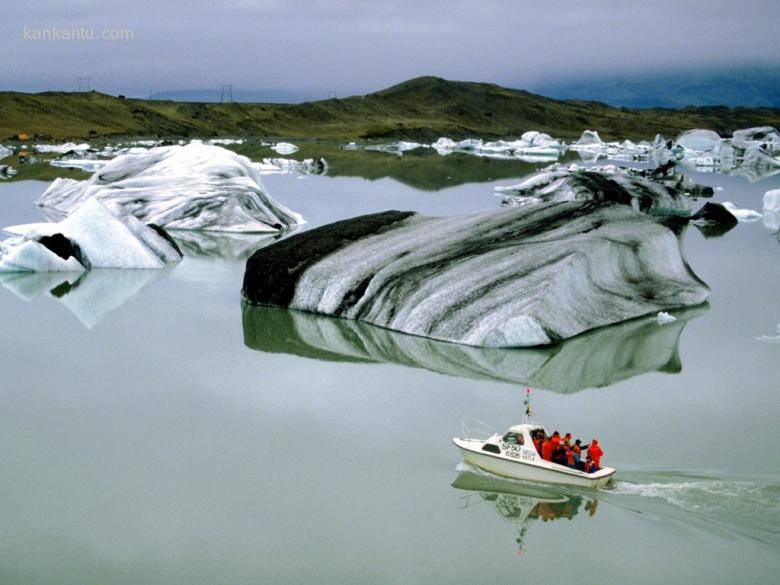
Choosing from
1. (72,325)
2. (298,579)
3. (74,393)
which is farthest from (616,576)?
(72,325)

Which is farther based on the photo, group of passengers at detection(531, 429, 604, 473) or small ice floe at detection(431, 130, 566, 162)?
small ice floe at detection(431, 130, 566, 162)

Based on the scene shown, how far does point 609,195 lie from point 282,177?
19793 mm

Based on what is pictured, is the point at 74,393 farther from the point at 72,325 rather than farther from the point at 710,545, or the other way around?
the point at 710,545

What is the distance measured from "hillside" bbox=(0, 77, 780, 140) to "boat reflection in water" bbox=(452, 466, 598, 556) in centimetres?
6351

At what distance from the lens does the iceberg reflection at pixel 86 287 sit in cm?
1691

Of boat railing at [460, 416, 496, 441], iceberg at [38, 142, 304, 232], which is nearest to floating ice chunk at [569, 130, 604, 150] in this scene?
iceberg at [38, 142, 304, 232]

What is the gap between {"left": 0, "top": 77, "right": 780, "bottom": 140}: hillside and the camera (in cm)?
7656

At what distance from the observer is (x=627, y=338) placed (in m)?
14.8

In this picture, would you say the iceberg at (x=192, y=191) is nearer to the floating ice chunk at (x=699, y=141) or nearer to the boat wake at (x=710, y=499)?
the boat wake at (x=710, y=499)

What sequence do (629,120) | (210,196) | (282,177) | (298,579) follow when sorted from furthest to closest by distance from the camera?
(629,120) → (282,177) → (210,196) → (298,579)

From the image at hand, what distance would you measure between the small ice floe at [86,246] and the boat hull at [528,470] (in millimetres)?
11974

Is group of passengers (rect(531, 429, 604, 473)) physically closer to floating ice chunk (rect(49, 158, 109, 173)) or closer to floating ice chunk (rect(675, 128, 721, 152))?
floating ice chunk (rect(49, 158, 109, 173))

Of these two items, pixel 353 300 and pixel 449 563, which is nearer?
pixel 449 563

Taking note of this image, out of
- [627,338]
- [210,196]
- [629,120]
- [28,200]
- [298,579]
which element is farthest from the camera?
[629,120]
